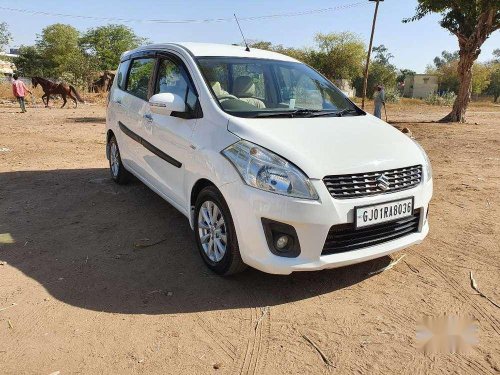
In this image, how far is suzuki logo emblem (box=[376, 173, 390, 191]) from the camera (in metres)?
2.82

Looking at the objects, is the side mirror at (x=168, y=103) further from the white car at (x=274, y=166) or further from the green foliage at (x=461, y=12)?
the green foliage at (x=461, y=12)

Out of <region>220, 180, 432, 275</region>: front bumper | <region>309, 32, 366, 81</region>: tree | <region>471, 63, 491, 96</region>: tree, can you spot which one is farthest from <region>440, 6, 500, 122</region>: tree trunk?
<region>471, 63, 491, 96</region>: tree

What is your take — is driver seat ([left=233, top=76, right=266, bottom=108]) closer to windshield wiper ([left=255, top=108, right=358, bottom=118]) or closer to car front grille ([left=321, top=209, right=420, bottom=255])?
windshield wiper ([left=255, top=108, right=358, bottom=118])

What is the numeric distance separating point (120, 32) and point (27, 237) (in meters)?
61.3

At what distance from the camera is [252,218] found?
2740 millimetres

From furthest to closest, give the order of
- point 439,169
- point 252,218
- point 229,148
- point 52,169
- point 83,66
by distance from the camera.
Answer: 1. point 83,66
2. point 439,169
3. point 52,169
4. point 229,148
5. point 252,218

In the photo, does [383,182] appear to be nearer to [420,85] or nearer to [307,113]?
[307,113]

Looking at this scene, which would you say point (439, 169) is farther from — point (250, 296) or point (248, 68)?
point (250, 296)

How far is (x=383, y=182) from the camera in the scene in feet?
9.31

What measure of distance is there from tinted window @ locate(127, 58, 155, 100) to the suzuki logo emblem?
2.65 metres

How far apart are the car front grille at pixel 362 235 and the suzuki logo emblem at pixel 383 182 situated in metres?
0.26

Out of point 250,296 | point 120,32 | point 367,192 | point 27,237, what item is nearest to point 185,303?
point 250,296

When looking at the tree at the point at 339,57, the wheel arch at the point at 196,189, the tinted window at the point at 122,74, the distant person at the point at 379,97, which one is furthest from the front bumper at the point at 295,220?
the tree at the point at 339,57

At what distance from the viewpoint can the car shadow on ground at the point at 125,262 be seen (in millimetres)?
2967
